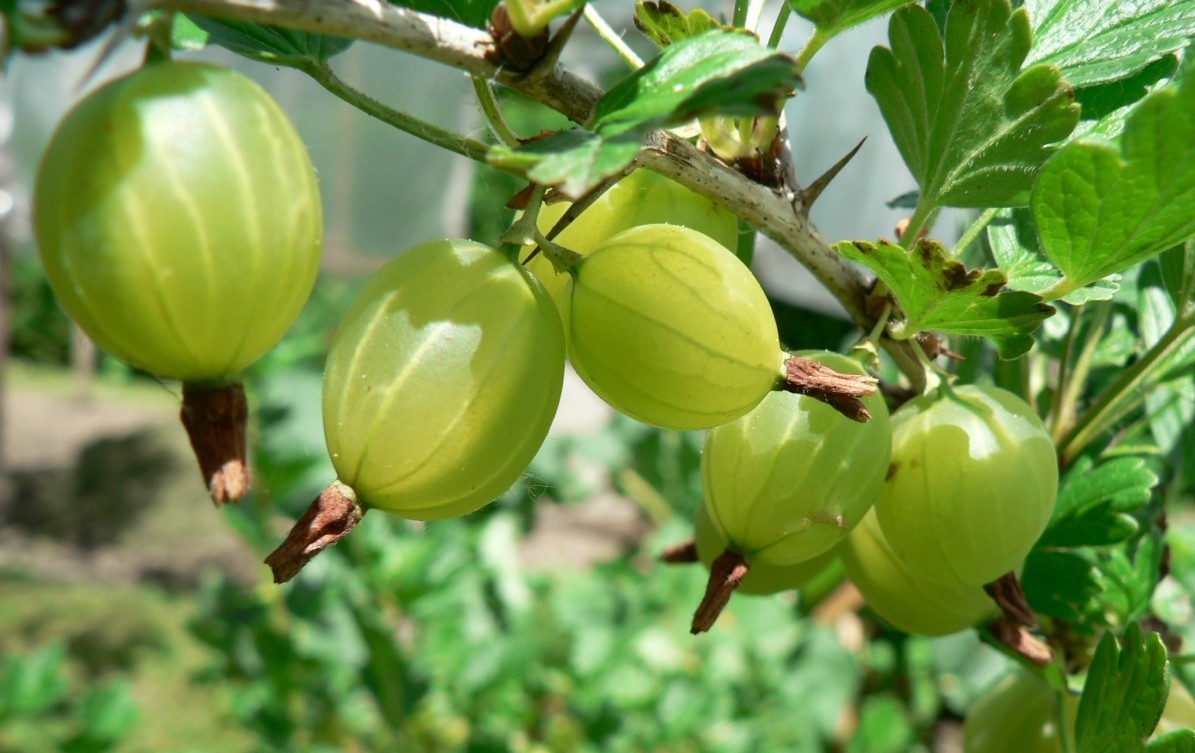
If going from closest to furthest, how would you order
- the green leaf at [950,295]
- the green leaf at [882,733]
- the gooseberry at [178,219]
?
the gooseberry at [178,219]
the green leaf at [950,295]
the green leaf at [882,733]

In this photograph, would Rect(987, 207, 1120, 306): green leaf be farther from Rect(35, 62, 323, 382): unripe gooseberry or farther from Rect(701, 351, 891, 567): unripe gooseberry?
Rect(35, 62, 323, 382): unripe gooseberry

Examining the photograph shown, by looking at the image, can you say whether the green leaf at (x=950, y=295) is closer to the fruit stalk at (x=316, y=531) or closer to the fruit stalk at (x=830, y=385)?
the fruit stalk at (x=830, y=385)

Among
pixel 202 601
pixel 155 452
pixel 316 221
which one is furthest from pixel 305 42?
Answer: pixel 155 452

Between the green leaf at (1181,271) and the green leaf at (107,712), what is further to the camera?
the green leaf at (107,712)

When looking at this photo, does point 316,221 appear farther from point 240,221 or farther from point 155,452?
point 155,452

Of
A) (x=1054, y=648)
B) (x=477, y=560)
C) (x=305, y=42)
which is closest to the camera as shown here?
(x=305, y=42)

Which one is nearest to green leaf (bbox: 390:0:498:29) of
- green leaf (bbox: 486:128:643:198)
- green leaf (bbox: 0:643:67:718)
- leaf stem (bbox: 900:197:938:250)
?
green leaf (bbox: 486:128:643:198)

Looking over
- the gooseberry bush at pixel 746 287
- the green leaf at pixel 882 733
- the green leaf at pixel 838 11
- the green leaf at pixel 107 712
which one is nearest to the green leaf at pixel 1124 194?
the gooseberry bush at pixel 746 287
